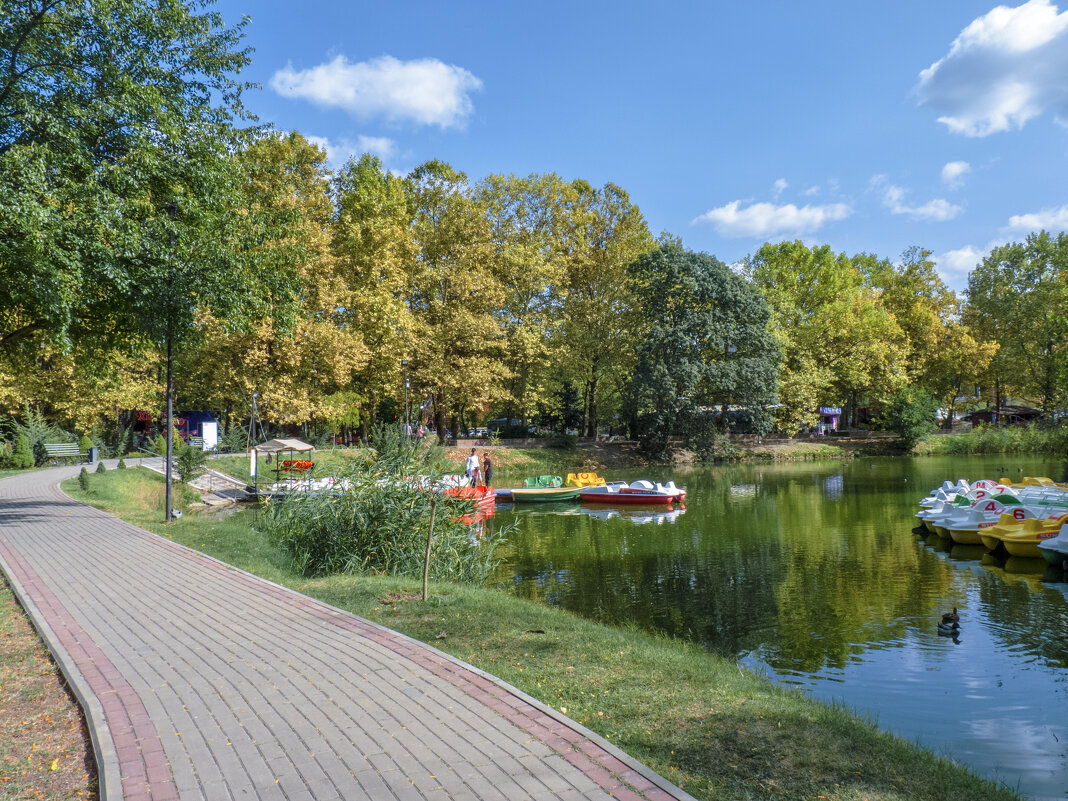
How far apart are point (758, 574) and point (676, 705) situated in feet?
31.4

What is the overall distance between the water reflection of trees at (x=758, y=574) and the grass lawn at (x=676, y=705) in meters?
1.75

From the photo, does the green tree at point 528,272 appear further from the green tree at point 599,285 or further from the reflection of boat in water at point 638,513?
the reflection of boat in water at point 638,513

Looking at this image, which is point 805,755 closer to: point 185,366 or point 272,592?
point 272,592

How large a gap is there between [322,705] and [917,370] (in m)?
60.0

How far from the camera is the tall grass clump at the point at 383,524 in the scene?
1278 cm

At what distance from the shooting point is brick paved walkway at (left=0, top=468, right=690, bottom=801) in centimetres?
439

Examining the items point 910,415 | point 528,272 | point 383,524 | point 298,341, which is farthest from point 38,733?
point 910,415

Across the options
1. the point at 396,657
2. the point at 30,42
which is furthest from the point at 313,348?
the point at 396,657

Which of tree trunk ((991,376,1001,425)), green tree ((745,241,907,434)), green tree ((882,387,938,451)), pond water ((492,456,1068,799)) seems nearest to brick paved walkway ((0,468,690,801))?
pond water ((492,456,1068,799))

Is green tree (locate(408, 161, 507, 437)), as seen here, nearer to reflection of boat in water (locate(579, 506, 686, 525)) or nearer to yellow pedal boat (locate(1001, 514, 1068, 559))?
reflection of boat in water (locate(579, 506, 686, 525))

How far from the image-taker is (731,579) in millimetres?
14445

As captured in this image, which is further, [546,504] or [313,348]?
[313,348]

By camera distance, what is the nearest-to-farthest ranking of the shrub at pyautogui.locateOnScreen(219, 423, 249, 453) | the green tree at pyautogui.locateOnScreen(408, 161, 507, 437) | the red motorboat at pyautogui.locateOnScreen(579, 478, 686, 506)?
the red motorboat at pyautogui.locateOnScreen(579, 478, 686, 506) → the shrub at pyautogui.locateOnScreen(219, 423, 249, 453) → the green tree at pyautogui.locateOnScreen(408, 161, 507, 437)

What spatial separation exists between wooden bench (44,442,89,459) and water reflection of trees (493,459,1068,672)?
2625 centimetres
